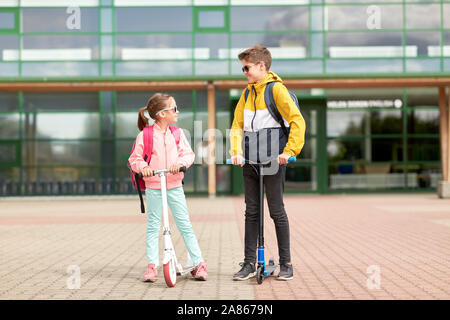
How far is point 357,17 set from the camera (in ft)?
65.7

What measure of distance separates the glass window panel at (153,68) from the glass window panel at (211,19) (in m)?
1.42

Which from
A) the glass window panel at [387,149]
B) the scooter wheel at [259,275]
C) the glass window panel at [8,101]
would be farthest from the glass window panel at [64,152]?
the scooter wheel at [259,275]

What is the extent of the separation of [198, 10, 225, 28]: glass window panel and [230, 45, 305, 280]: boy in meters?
15.2

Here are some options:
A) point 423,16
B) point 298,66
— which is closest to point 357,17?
point 423,16

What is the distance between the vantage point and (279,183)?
17.0 ft

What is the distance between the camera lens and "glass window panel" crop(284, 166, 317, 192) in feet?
67.4

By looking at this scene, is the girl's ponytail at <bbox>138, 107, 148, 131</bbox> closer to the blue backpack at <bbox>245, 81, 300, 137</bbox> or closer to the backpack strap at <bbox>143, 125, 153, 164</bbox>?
the backpack strap at <bbox>143, 125, 153, 164</bbox>

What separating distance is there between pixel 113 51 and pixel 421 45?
10306 mm

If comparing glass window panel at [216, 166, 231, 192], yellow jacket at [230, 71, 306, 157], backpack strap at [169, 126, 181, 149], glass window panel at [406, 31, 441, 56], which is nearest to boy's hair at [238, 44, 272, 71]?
yellow jacket at [230, 71, 306, 157]

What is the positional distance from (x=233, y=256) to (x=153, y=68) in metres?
13.9

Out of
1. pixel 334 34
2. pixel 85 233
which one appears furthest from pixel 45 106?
pixel 85 233

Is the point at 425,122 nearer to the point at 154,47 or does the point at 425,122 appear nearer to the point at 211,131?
the point at 211,131

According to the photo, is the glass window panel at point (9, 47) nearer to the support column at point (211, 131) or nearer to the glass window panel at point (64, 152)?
the glass window panel at point (64, 152)
